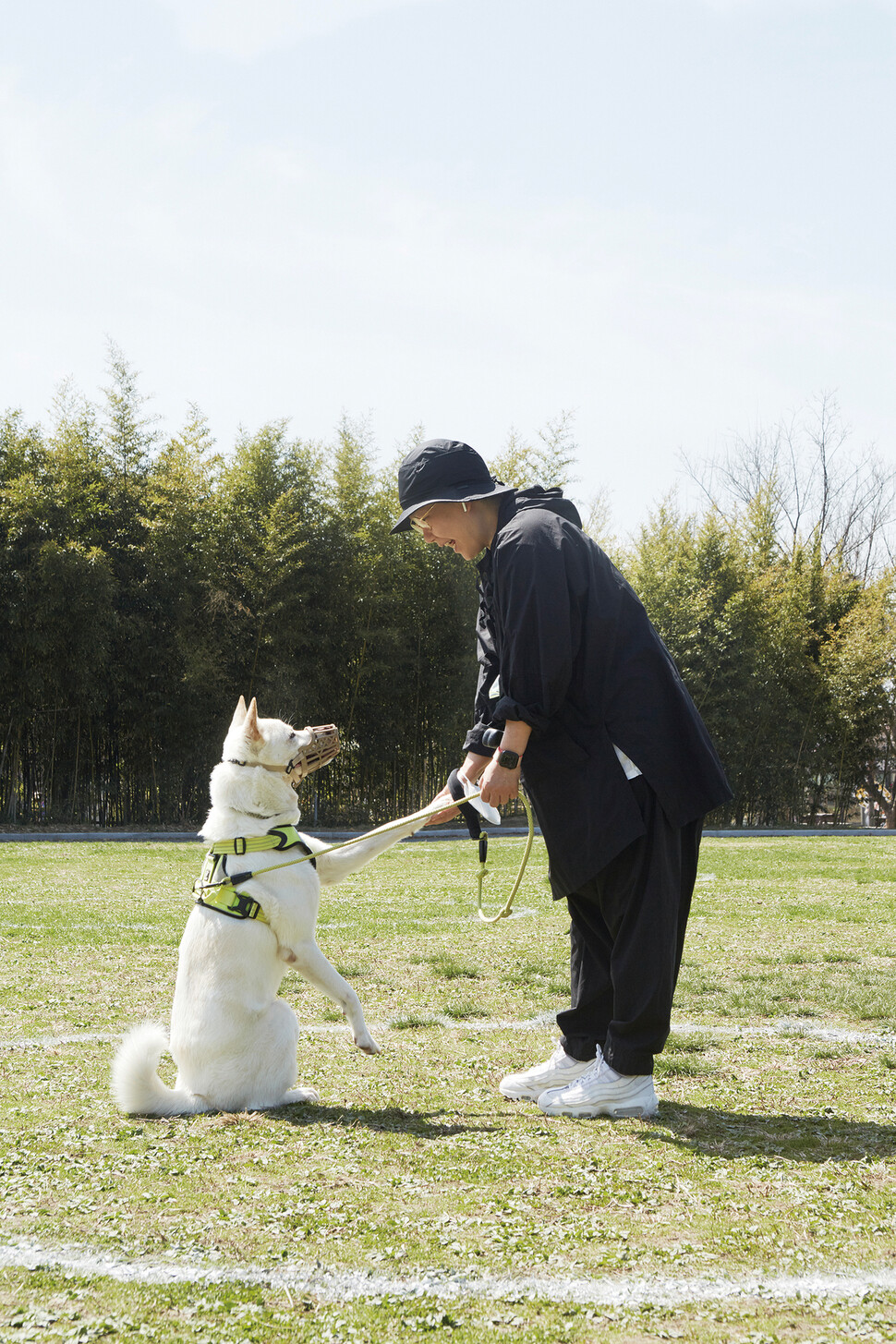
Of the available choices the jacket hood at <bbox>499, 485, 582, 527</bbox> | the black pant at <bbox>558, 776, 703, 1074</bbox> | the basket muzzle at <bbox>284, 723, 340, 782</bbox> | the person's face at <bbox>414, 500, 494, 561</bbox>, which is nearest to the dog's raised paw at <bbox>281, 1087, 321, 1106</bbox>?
the black pant at <bbox>558, 776, 703, 1074</bbox>

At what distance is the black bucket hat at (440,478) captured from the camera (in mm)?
2736

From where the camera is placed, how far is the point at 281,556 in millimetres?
14422

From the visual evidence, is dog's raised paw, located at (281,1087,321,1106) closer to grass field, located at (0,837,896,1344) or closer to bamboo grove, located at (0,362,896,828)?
grass field, located at (0,837,896,1344)

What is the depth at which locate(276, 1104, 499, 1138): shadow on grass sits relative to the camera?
2.41 metres

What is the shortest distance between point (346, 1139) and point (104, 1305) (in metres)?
0.84

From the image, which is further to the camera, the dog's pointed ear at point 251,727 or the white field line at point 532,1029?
the white field line at point 532,1029

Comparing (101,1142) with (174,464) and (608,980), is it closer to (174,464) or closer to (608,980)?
(608,980)

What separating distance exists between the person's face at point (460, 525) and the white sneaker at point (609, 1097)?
1405 millimetres

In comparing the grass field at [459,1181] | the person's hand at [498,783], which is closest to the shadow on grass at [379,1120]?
the grass field at [459,1181]

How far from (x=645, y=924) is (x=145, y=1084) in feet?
4.28

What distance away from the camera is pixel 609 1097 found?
2.54m

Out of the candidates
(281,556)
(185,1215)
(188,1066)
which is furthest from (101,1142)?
(281,556)

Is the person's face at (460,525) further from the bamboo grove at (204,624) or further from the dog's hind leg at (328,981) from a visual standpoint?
the bamboo grove at (204,624)

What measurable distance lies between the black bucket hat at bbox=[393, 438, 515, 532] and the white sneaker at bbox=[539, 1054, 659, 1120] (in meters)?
1.52
